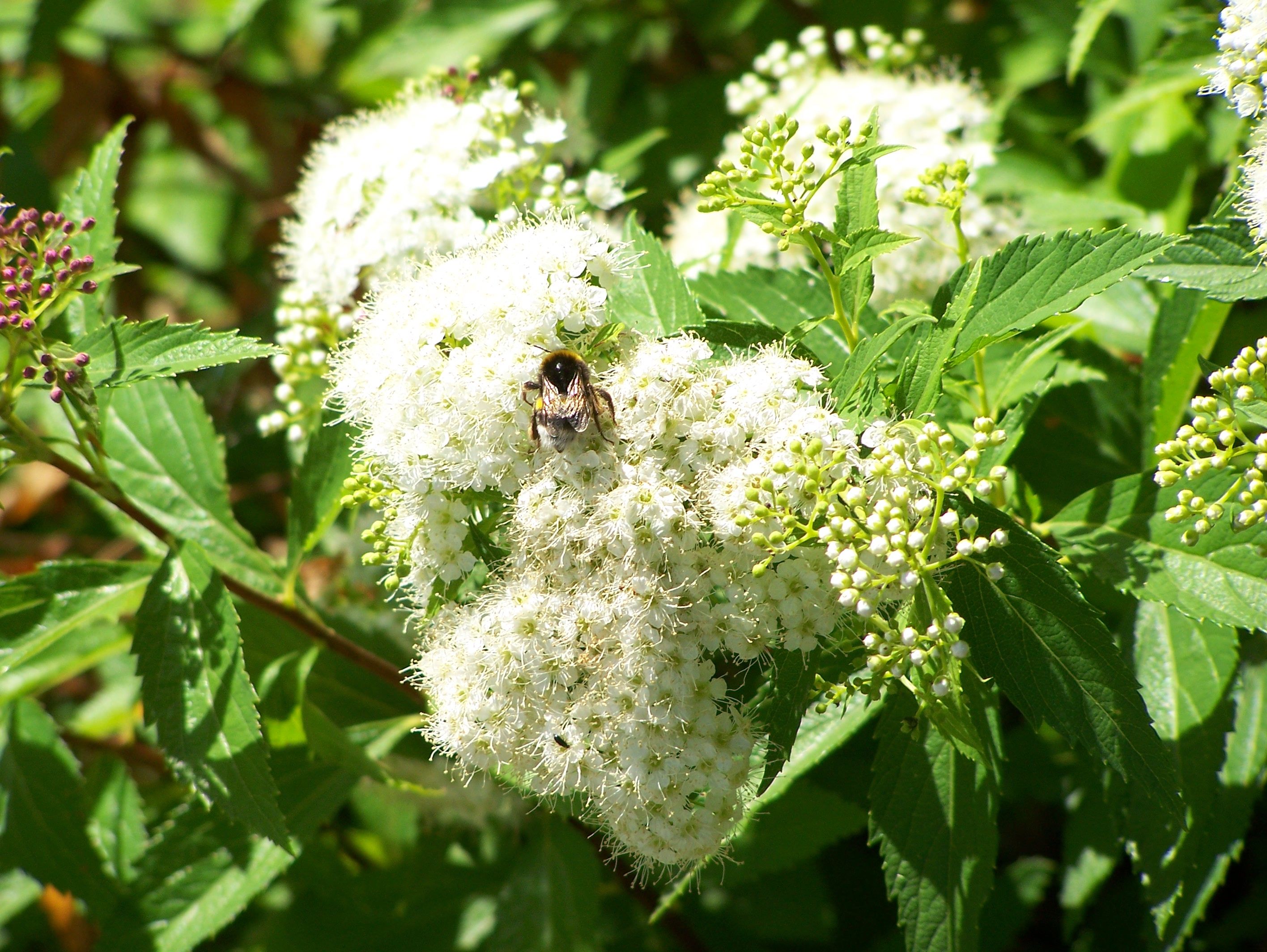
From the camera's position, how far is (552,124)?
2.70m

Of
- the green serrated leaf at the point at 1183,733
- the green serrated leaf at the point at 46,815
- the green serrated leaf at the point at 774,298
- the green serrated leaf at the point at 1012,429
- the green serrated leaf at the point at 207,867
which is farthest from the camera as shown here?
the green serrated leaf at the point at 46,815

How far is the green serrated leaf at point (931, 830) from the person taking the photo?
2.01 meters

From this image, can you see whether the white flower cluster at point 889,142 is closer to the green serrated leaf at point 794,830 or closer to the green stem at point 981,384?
the green stem at point 981,384

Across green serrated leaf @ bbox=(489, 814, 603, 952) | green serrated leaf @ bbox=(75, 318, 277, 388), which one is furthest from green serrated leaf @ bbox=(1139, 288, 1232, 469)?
green serrated leaf @ bbox=(75, 318, 277, 388)

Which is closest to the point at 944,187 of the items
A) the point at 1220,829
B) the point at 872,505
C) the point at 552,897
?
the point at 872,505

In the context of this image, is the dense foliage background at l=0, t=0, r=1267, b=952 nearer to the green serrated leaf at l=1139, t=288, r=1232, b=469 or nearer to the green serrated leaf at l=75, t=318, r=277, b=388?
the green serrated leaf at l=1139, t=288, r=1232, b=469

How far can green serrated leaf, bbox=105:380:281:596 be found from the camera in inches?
106

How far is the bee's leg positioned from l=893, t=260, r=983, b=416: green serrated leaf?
0.54m

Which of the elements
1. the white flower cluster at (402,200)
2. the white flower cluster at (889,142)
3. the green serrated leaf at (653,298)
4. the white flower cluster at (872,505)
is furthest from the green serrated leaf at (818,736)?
the white flower cluster at (402,200)

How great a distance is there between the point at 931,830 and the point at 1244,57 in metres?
1.61

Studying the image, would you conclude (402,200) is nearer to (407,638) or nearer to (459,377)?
(459,377)

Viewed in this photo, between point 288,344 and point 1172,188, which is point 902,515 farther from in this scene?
point 1172,188

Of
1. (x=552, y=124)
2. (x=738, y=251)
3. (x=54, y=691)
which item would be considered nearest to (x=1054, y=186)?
(x=738, y=251)

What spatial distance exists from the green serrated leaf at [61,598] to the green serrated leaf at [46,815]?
0.64 m
